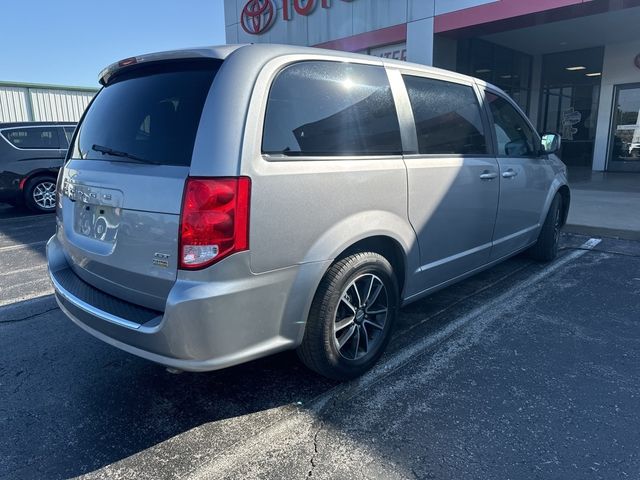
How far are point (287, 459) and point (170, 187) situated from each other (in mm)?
1404

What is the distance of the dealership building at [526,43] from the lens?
999cm

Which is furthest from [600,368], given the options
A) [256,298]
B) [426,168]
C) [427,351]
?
[256,298]

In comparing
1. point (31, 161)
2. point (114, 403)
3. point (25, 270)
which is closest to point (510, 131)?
point (114, 403)

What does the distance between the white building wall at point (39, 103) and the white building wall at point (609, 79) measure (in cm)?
1746

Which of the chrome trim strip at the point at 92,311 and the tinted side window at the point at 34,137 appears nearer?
the chrome trim strip at the point at 92,311

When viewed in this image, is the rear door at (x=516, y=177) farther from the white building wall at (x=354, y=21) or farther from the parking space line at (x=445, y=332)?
the white building wall at (x=354, y=21)

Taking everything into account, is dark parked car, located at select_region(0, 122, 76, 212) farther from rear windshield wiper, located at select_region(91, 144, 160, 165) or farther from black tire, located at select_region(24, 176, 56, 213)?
rear windshield wiper, located at select_region(91, 144, 160, 165)

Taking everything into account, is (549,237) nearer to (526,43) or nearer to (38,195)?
(38,195)

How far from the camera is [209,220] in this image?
6.98 feet

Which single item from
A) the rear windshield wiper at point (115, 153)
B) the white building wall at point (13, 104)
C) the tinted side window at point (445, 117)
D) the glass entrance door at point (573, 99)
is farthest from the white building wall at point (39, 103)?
the tinted side window at point (445, 117)

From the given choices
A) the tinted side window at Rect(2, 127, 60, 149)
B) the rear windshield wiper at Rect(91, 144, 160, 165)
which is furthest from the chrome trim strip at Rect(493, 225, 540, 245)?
the tinted side window at Rect(2, 127, 60, 149)

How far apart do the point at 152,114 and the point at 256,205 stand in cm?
84

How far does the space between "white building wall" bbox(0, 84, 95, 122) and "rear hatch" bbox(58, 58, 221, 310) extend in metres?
16.8

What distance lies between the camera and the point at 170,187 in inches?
86.2
